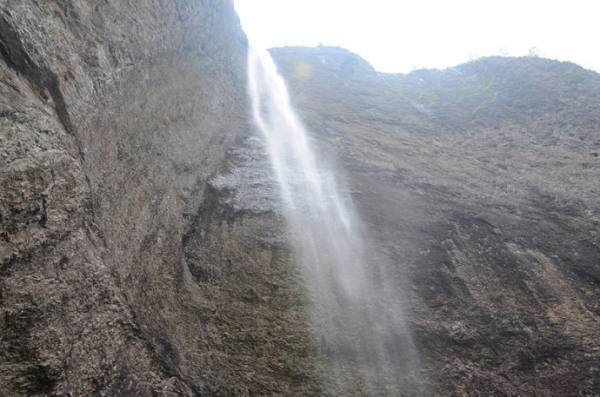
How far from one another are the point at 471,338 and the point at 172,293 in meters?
4.30

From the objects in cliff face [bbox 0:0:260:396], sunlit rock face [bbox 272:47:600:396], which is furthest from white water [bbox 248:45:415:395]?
cliff face [bbox 0:0:260:396]

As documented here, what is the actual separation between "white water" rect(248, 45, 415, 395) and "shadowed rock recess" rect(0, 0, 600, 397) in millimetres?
239

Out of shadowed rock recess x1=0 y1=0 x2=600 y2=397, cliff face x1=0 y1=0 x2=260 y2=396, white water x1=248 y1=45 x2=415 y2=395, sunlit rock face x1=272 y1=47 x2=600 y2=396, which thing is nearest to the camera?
cliff face x1=0 y1=0 x2=260 y2=396

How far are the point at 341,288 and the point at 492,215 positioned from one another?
4.15m

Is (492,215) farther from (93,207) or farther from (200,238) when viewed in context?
(93,207)

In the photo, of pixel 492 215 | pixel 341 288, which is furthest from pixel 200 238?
pixel 492 215

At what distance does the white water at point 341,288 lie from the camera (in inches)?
211

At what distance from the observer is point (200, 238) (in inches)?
282

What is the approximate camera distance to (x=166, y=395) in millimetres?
4289

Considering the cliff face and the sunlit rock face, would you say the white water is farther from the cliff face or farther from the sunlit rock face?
the cliff face

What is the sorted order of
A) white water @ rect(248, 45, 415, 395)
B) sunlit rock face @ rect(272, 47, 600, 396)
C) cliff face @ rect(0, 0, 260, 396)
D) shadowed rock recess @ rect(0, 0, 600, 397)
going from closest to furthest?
cliff face @ rect(0, 0, 260, 396), shadowed rock recess @ rect(0, 0, 600, 397), white water @ rect(248, 45, 415, 395), sunlit rock face @ rect(272, 47, 600, 396)

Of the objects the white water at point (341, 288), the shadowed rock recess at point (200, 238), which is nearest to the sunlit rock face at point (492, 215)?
the shadowed rock recess at point (200, 238)

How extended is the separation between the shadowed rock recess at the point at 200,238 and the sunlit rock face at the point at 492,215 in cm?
4

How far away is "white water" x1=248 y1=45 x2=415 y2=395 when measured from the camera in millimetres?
5359
